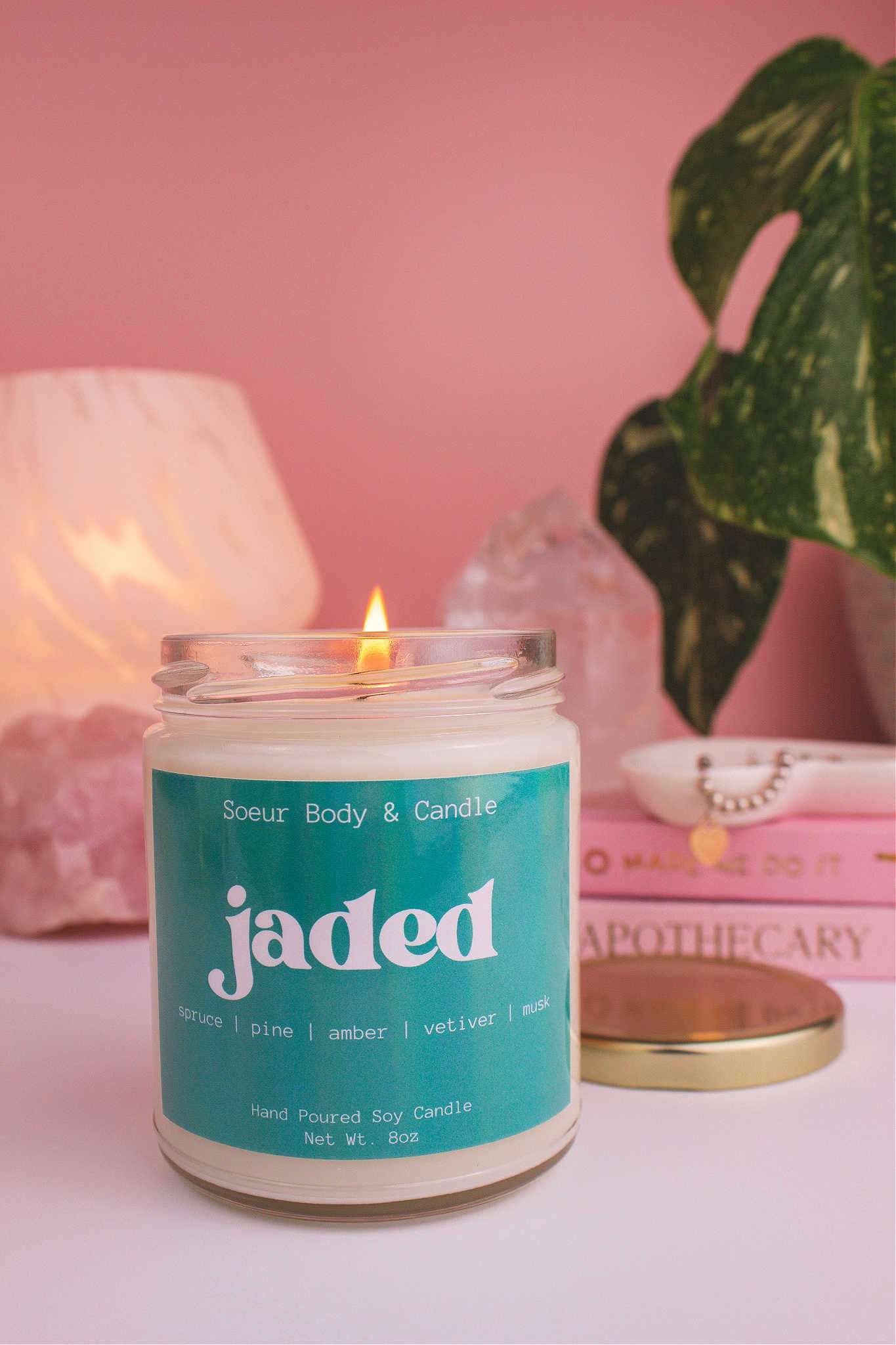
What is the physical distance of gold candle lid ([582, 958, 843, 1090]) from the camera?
448 millimetres

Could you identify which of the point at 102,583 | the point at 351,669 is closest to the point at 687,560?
the point at 102,583

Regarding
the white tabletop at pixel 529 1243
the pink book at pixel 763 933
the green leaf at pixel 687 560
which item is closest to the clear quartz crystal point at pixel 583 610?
the green leaf at pixel 687 560

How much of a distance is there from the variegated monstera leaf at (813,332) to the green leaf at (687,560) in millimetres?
185

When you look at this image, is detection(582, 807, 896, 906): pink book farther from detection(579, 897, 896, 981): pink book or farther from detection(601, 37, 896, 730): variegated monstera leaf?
detection(601, 37, 896, 730): variegated monstera leaf

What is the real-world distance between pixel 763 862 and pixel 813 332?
0.28m

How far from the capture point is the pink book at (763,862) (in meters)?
0.59

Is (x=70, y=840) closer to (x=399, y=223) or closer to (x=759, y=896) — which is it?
(x=759, y=896)

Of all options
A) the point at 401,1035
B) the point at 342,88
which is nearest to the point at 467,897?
the point at 401,1035

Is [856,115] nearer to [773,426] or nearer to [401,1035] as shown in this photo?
[773,426]

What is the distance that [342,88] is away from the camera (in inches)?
37.1

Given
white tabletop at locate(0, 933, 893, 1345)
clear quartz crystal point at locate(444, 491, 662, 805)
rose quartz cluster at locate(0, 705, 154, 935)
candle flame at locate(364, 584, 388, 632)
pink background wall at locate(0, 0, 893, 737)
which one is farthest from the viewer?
pink background wall at locate(0, 0, 893, 737)

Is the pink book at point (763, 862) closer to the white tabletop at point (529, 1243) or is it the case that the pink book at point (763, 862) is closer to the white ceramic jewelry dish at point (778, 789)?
the white ceramic jewelry dish at point (778, 789)

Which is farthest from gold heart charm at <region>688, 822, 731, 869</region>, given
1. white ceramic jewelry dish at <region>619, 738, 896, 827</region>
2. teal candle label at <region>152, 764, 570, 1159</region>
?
teal candle label at <region>152, 764, 570, 1159</region>

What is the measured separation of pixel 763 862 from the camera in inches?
23.4
